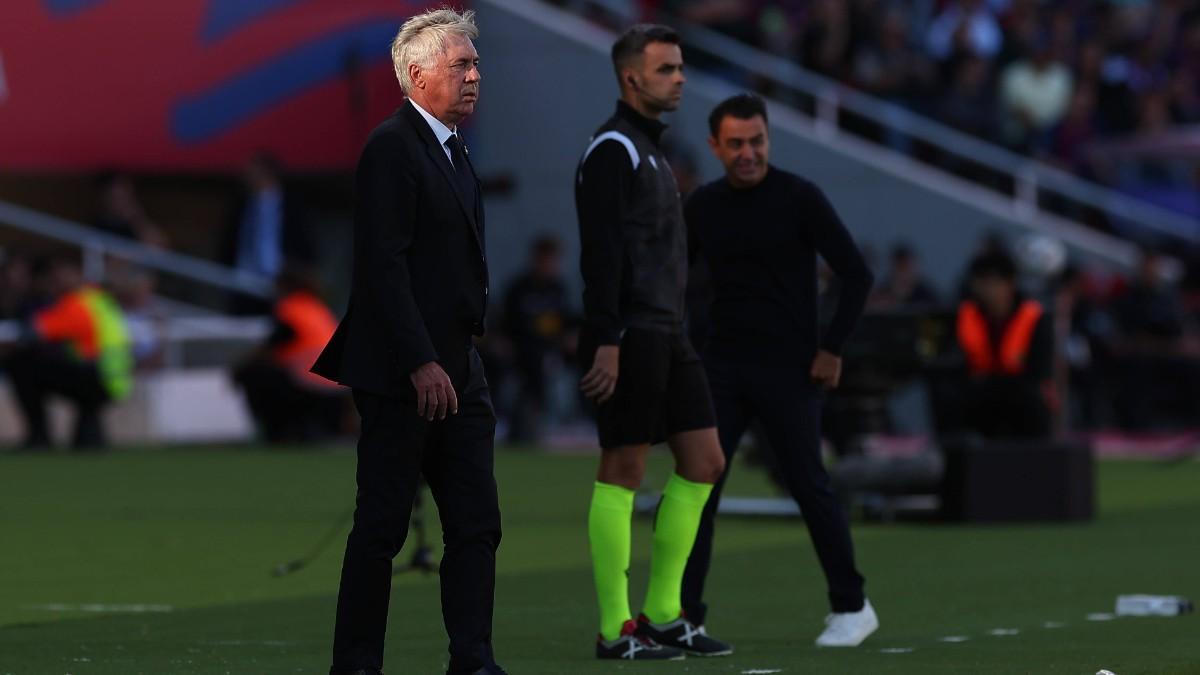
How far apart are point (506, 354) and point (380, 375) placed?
58.5 ft

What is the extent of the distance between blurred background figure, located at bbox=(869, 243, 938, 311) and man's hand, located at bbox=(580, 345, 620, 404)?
1562cm

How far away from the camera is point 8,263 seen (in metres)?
24.8

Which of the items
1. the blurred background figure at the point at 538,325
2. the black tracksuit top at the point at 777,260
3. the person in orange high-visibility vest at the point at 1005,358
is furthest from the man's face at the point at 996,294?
the blurred background figure at the point at 538,325

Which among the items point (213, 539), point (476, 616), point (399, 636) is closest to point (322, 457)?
point (213, 539)

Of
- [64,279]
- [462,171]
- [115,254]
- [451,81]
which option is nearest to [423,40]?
[451,81]

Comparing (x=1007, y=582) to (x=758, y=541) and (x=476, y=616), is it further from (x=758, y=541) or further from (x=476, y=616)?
(x=476, y=616)

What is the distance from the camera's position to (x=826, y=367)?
9.62m

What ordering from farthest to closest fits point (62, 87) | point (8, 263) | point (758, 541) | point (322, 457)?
point (62, 87) < point (8, 263) < point (322, 457) < point (758, 541)

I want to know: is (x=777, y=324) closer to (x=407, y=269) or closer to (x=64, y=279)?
(x=407, y=269)

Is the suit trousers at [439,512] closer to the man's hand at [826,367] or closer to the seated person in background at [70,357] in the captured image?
the man's hand at [826,367]

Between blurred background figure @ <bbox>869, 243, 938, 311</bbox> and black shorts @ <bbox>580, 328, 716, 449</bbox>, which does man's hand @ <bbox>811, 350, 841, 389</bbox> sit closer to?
black shorts @ <bbox>580, 328, 716, 449</bbox>

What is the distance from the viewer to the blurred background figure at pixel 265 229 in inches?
1025

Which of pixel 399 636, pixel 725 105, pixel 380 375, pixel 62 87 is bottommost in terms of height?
pixel 399 636

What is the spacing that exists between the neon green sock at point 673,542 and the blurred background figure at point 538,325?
52.4 ft
